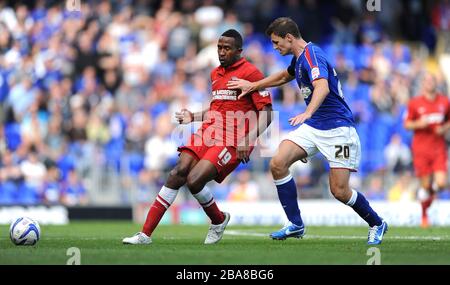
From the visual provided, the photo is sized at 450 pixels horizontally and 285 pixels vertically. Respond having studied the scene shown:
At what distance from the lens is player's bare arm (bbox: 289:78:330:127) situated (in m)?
10.1

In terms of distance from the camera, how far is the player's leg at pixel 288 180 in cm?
1105

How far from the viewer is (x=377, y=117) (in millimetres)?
22141

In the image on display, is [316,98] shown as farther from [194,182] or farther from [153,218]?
[153,218]

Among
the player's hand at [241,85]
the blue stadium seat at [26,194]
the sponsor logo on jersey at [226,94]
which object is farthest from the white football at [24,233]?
the blue stadium seat at [26,194]

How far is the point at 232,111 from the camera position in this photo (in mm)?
11242

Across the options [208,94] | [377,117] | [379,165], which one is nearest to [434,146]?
[379,165]

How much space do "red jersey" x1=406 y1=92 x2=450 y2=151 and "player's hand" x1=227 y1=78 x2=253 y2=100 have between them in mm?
6552

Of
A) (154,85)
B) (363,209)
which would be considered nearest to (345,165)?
(363,209)

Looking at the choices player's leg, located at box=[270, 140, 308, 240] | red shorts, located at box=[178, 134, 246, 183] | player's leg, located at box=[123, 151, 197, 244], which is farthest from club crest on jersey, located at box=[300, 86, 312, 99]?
player's leg, located at box=[123, 151, 197, 244]

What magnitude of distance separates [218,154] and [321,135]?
121 cm

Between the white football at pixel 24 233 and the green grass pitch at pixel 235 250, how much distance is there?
0.12 meters

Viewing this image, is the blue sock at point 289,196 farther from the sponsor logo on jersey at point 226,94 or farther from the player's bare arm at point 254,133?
the sponsor logo on jersey at point 226,94

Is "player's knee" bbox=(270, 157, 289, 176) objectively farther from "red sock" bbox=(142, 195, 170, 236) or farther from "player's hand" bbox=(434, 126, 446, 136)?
"player's hand" bbox=(434, 126, 446, 136)

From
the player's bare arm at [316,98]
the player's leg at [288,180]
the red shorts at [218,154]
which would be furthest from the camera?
the player's leg at [288,180]
